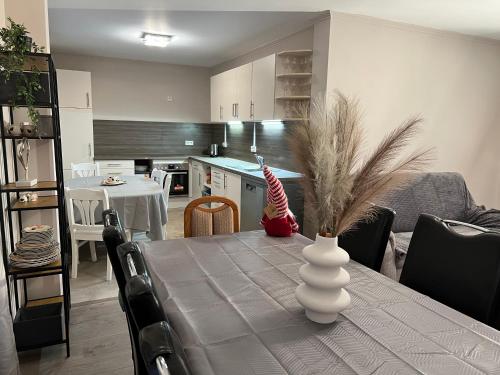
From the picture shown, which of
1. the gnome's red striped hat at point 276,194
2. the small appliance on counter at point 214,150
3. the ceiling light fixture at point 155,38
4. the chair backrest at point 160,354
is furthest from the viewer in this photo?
the small appliance on counter at point 214,150

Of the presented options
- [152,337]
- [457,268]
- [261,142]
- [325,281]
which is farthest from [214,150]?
[152,337]

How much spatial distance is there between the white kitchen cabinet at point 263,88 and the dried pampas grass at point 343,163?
9.13 ft

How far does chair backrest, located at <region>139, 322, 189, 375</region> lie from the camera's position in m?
0.57

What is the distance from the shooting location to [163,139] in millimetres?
6078

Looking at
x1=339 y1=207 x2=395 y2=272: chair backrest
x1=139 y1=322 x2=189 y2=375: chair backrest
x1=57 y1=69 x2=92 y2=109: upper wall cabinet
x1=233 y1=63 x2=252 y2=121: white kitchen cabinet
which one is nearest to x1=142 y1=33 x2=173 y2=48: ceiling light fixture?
x1=233 y1=63 x2=252 y2=121: white kitchen cabinet

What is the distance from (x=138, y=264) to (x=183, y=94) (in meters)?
5.43

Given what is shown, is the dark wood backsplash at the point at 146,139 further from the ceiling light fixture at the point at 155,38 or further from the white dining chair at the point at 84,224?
the white dining chair at the point at 84,224

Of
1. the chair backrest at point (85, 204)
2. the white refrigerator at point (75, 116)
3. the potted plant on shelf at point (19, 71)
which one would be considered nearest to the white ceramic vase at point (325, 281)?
the potted plant on shelf at point (19, 71)

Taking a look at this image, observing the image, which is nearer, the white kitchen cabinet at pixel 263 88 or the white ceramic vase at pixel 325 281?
the white ceramic vase at pixel 325 281

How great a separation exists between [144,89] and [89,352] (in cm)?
467

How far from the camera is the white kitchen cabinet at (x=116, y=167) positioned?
543cm

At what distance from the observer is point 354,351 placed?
976 mm

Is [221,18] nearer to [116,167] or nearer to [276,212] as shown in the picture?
[276,212]

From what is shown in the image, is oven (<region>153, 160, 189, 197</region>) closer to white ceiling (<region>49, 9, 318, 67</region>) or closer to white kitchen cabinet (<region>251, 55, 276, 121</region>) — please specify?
white ceiling (<region>49, 9, 318, 67</region>)
